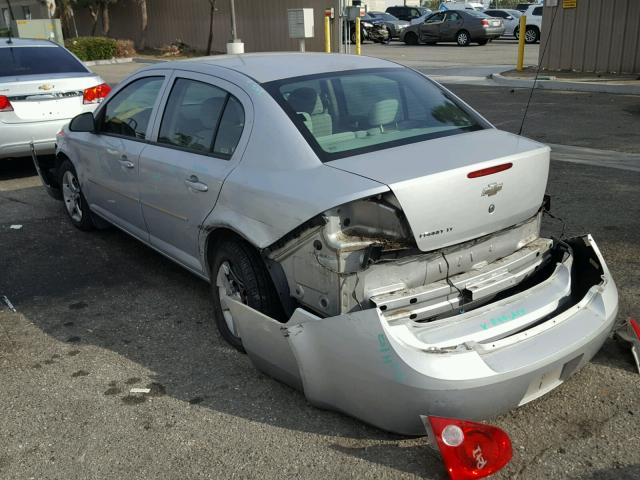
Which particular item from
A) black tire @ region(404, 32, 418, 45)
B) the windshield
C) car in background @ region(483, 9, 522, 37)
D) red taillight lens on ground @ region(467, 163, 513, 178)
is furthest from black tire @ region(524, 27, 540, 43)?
red taillight lens on ground @ region(467, 163, 513, 178)

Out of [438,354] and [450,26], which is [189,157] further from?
[450,26]

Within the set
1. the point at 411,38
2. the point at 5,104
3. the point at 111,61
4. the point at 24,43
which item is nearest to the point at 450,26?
the point at 411,38

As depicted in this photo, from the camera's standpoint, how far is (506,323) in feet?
10.2

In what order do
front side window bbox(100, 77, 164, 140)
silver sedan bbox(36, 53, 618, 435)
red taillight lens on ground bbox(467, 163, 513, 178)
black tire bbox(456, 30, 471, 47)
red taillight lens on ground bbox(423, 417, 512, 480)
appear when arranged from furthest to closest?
black tire bbox(456, 30, 471, 47) < front side window bbox(100, 77, 164, 140) < red taillight lens on ground bbox(467, 163, 513, 178) < silver sedan bbox(36, 53, 618, 435) < red taillight lens on ground bbox(423, 417, 512, 480)

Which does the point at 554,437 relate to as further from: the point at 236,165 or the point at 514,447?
the point at 236,165

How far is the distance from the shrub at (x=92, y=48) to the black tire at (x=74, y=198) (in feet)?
72.1

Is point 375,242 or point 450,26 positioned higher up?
point 450,26

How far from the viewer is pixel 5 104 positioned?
7.50m

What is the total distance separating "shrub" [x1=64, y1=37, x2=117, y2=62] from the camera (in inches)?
1042

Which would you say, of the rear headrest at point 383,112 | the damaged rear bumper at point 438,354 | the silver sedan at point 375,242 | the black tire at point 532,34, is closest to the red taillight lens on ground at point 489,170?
the silver sedan at point 375,242

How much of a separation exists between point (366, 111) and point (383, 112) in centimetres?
10

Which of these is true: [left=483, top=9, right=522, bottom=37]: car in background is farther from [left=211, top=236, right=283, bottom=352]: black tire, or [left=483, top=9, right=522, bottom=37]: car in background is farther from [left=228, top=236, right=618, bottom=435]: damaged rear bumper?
[left=228, top=236, right=618, bottom=435]: damaged rear bumper

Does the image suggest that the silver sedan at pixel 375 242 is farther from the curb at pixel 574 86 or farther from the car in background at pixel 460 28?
the car in background at pixel 460 28

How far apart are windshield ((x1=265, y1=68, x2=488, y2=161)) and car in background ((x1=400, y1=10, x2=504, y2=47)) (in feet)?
87.0
